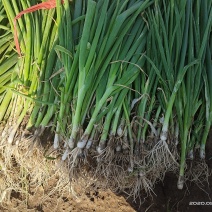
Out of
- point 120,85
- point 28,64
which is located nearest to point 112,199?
point 120,85

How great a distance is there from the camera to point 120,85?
1.29 m

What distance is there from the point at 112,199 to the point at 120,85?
0.67m

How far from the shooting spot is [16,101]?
1454mm

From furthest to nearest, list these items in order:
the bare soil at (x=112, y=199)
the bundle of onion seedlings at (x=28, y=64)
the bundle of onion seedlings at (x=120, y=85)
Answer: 1. the bare soil at (x=112, y=199)
2. the bundle of onion seedlings at (x=28, y=64)
3. the bundle of onion seedlings at (x=120, y=85)

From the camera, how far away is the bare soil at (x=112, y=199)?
1636mm

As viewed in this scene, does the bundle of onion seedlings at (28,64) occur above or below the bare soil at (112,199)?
above

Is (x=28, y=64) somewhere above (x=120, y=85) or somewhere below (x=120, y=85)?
above

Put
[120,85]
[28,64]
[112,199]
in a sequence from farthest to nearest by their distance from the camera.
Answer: [112,199]
[28,64]
[120,85]

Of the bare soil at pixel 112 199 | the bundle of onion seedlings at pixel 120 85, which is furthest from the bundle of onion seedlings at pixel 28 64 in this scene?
the bare soil at pixel 112 199

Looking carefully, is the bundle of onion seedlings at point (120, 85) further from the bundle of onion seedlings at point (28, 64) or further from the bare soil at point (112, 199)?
the bare soil at point (112, 199)

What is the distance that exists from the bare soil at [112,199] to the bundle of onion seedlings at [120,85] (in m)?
0.31

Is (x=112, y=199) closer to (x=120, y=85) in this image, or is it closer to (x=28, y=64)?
(x=120, y=85)

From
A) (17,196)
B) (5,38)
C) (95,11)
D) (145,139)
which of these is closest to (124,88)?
(145,139)

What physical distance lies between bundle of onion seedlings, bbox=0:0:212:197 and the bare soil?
31 centimetres
